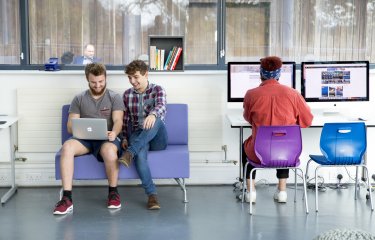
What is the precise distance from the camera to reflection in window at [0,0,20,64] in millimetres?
5438

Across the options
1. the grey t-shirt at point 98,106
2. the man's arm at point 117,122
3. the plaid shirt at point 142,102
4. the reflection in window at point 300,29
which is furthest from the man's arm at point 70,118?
the reflection in window at point 300,29

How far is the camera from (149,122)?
14.9 ft

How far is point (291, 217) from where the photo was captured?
4.29 m

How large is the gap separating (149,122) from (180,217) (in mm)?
772

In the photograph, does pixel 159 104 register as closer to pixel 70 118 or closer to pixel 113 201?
pixel 70 118

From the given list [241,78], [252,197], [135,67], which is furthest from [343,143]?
[135,67]

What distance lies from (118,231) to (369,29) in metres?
3.26

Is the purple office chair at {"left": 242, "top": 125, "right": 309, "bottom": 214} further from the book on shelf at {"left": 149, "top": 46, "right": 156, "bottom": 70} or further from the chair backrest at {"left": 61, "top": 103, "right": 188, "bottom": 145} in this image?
the book on shelf at {"left": 149, "top": 46, "right": 156, "bottom": 70}

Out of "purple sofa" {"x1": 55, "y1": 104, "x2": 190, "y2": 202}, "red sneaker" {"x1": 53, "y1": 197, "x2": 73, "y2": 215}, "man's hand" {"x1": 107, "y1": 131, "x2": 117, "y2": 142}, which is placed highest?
"man's hand" {"x1": 107, "y1": 131, "x2": 117, "y2": 142}

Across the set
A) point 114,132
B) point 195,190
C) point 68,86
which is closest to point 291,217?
point 195,190

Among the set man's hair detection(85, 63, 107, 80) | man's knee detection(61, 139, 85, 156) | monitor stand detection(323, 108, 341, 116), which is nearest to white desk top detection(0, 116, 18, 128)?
man's knee detection(61, 139, 85, 156)

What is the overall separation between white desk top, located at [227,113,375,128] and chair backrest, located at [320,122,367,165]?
456 mm

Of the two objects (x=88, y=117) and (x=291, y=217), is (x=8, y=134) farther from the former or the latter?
(x=291, y=217)

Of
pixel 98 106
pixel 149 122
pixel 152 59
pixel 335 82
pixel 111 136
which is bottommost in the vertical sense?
pixel 111 136
